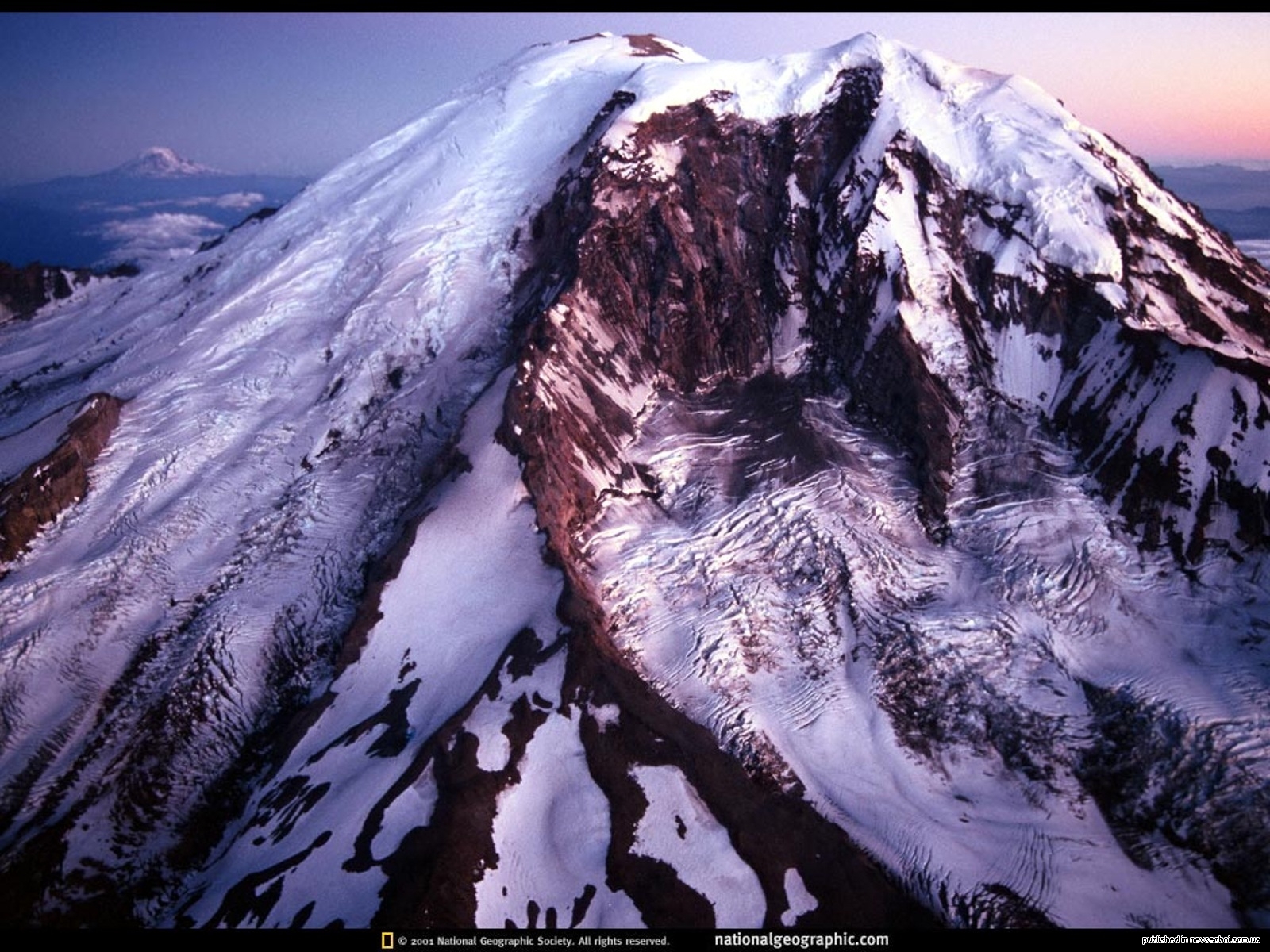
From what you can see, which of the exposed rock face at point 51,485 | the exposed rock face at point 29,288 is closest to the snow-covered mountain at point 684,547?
the exposed rock face at point 51,485

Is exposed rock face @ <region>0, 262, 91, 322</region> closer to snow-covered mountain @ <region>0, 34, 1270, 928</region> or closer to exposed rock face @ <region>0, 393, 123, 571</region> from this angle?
snow-covered mountain @ <region>0, 34, 1270, 928</region>

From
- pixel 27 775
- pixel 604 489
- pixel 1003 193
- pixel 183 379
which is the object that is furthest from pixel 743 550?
pixel 183 379

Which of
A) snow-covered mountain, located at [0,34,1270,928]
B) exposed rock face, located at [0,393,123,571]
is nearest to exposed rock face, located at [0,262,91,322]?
snow-covered mountain, located at [0,34,1270,928]

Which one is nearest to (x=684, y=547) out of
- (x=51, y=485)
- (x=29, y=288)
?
(x=51, y=485)

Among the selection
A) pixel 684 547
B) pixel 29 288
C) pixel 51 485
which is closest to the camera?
pixel 684 547

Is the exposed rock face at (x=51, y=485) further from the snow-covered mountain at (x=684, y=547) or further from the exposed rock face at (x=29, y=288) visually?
the exposed rock face at (x=29, y=288)

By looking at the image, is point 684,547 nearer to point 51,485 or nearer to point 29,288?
point 51,485
